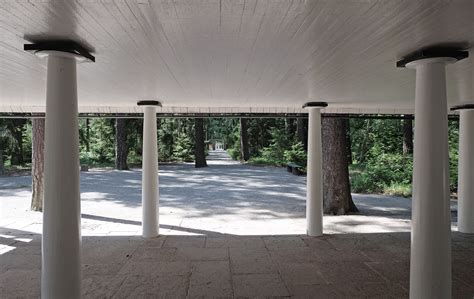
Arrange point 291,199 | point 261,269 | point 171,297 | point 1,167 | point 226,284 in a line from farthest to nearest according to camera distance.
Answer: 1. point 1,167
2. point 291,199
3. point 261,269
4. point 226,284
5. point 171,297

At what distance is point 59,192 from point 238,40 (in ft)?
8.34

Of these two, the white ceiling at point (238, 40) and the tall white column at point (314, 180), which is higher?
the white ceiling at point (238, 40)

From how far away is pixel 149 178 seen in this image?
352 inches

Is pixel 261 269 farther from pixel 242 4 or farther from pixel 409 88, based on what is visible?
pixel 242 4

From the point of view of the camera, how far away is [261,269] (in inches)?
263

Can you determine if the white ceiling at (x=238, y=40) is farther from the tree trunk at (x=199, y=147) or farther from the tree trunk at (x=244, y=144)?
the tree trunk at (x=244, y=144)

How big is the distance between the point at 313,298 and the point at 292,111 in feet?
20.3

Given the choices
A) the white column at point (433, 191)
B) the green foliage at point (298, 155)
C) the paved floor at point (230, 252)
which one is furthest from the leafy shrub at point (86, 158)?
the white column at point (433, 191)

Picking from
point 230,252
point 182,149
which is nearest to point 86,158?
point 182,149

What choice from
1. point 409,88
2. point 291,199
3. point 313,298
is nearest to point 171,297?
point 313,298

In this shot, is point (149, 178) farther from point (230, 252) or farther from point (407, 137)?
point (407, 137)

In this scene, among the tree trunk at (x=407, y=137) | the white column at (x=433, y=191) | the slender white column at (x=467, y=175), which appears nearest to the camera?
the white column at (x=433, y=191)

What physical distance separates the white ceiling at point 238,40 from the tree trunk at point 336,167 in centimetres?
486

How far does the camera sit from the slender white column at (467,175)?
9297mm
